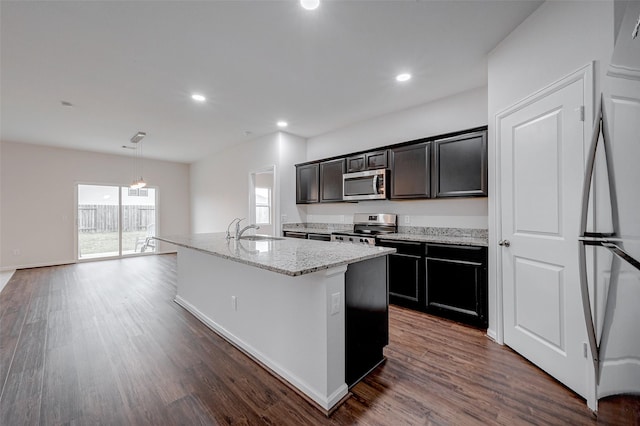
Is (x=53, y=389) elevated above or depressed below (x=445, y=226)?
below

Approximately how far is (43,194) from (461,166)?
322 inches

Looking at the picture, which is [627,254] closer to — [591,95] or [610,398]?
[610,398]

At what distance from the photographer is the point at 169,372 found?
6.47 feet

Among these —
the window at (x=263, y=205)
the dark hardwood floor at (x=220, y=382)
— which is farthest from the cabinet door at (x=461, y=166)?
the window at (x=263, y=205)

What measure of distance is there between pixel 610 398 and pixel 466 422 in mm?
957

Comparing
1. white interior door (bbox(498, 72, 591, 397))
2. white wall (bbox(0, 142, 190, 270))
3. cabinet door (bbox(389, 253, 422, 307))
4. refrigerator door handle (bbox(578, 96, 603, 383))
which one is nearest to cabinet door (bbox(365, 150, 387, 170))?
cabinet door (bbox(389, 253, 422, 307))

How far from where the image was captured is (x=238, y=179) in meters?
5.95

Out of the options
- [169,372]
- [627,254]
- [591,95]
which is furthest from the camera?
[169,372]

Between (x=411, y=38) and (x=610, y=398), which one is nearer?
(x=610, y=398)

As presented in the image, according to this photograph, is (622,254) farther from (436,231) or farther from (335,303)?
(436,231)

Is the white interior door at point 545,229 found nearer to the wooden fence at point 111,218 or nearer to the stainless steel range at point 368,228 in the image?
the stainless steel range at point 368,228

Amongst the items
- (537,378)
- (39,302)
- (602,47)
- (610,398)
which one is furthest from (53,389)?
(602,47)

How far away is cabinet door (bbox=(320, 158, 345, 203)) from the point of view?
446 cm

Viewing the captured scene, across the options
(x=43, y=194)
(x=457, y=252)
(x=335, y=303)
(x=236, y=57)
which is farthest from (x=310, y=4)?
(x=43, y=194)
